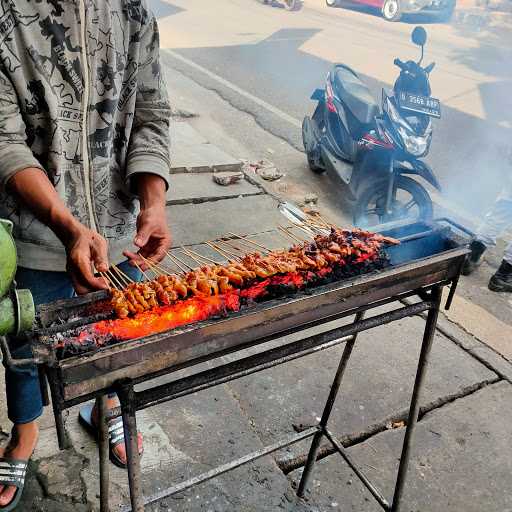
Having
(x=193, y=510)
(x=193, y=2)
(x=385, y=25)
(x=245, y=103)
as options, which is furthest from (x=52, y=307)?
(x=193, y=2)

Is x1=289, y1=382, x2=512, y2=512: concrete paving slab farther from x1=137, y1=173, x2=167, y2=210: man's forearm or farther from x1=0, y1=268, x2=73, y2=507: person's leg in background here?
x1=137, y1=173, x2=167, y2=210: man's forearm

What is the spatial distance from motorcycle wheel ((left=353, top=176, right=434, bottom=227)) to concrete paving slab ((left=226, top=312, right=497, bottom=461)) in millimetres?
1616

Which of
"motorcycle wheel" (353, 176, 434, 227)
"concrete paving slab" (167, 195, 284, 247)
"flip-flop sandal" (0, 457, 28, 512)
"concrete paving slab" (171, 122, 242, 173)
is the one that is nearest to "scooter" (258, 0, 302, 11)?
"concrete paving slab" (171, 122, 242, 173)

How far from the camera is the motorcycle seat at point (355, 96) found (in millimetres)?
5738

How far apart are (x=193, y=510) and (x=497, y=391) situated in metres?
2.29

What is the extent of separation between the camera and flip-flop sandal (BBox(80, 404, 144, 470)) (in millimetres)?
2725

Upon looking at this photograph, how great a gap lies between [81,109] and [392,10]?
18103 millimetres

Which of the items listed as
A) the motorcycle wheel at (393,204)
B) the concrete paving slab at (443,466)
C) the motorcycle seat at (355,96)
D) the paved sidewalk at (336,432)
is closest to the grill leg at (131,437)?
the paved sidewalk at (336,432)

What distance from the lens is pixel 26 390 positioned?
2340 millimetres

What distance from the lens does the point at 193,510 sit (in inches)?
101

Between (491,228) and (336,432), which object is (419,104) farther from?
(336,432)

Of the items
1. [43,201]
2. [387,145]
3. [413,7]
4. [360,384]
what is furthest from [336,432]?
[413,7]

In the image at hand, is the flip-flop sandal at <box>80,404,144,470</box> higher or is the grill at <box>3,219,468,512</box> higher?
the grill at <box>3,219,468,512</box>

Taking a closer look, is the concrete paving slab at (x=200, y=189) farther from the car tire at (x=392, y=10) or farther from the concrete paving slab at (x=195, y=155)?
the car tire at (x=392, y=10)
